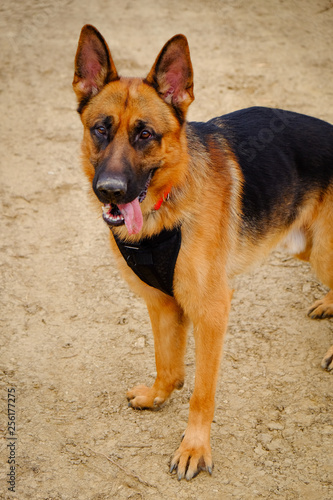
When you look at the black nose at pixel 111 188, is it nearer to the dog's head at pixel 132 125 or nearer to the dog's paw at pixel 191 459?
the dog's head at pixel 132 125

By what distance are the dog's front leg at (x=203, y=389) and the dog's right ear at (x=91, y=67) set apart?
4.98 ft

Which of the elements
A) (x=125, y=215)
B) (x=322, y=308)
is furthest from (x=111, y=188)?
(x=322, y=308)

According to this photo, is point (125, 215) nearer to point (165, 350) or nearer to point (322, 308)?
point (165, 350)

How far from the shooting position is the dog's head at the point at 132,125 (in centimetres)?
280

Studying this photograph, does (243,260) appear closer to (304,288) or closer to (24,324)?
(304,288)

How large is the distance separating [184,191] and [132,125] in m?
0.51

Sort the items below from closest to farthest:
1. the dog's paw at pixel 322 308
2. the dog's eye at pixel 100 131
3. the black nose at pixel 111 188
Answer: the black nose at pixel 111 188 < the dog's eye at pixel 100 131 < the dog's paw at pixel 322 308

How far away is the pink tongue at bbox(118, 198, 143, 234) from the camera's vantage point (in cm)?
285

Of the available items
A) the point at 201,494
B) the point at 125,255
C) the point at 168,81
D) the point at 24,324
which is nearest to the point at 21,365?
the point at 24,324

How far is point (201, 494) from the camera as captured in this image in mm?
3018

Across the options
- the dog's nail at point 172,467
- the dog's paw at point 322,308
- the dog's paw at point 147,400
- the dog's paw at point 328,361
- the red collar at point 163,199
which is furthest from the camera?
the dog's paw at point 322,308

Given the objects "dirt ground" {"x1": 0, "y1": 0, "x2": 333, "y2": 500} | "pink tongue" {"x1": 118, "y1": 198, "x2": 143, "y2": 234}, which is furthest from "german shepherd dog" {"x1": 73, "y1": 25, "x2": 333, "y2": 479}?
"dirt ground" {"x1": 0, "y1": 0, "x2": 333, "y2": 500}

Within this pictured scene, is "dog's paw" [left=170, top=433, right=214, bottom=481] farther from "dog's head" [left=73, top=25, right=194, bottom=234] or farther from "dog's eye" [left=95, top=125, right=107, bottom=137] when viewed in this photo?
"dog's eye" [left=95, top=125, right=107, bottom=137]

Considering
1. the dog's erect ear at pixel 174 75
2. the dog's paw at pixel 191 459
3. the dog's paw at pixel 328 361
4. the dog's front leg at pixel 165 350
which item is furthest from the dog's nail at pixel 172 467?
the dog's erect ear at pixel 174 75
